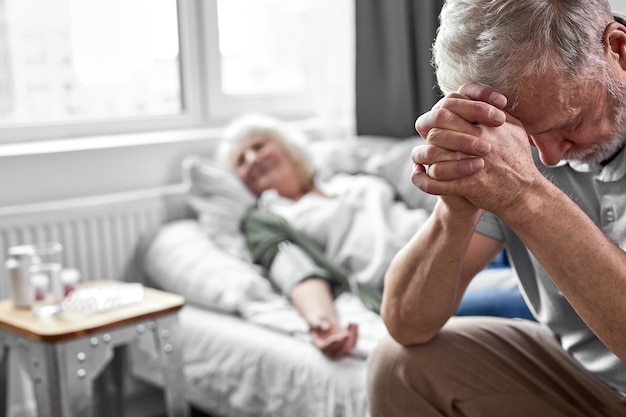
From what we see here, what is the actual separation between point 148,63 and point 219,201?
673mm

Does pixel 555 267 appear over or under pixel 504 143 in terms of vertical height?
under

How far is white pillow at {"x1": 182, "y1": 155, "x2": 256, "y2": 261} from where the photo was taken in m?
2.50

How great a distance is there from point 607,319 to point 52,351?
1.23 meters

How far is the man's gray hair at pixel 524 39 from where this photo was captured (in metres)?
1.08

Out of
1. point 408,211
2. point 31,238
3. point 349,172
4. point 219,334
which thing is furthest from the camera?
point 349,172

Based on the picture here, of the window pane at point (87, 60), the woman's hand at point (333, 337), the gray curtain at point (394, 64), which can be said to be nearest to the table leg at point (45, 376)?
the woman's hand at point (333, 337)

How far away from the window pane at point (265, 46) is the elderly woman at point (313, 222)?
51 centimetres

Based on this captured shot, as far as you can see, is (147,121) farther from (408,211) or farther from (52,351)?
(52,351)

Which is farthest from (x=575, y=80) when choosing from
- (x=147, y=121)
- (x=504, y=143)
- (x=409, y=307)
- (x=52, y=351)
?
(x=147, y=121)

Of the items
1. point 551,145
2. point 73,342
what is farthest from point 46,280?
point 551,145

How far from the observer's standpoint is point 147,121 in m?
2.88

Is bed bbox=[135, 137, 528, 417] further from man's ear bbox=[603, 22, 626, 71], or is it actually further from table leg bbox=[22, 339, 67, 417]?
man's ear bbox=[603, 22, 626, 71]

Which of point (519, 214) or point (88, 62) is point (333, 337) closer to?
point (519, 214)

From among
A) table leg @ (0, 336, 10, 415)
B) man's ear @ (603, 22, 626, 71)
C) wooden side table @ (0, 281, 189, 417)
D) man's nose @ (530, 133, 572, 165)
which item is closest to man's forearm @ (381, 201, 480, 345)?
man's nose @ (530, 133, 572, 165)
